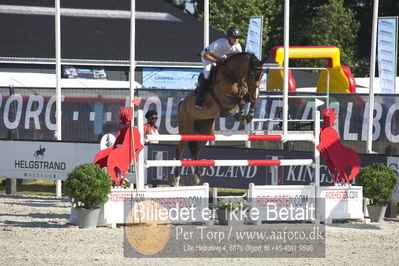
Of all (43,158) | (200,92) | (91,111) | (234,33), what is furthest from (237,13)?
(234,33)

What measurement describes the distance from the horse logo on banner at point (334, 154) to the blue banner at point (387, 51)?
8231mm

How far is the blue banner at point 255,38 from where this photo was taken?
2359 cm

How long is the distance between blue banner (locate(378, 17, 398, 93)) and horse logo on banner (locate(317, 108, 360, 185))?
27.0 ft

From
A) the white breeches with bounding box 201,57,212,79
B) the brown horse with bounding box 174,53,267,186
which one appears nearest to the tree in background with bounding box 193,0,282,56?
the brown horse with bounding box 174,53,267,186

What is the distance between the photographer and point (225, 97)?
507 inches

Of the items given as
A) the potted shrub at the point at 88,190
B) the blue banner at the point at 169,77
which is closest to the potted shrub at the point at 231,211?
the potted shrub at the point at 88,190

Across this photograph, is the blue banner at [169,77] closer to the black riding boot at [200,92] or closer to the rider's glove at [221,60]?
the black riding boot at [200,92]

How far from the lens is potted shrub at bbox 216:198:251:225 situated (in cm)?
1170

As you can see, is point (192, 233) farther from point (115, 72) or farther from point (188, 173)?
point (115, 72)

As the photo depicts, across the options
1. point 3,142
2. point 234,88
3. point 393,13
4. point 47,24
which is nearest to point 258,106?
point 3,142

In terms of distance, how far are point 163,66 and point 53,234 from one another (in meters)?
28.1

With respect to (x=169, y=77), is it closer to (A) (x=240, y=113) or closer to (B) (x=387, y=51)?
(B) (x=387, y=51)

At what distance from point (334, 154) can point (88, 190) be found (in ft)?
11.6

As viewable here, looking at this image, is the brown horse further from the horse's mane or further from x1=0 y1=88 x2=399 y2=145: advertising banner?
x1=0 y1=88 x2=399 y2=145: advertising banner
